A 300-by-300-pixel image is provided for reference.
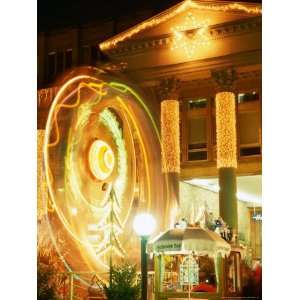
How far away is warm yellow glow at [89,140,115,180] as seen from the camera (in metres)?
8.09

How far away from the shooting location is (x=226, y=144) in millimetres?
6996

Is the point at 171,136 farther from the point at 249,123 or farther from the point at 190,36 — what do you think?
the point at 190,36

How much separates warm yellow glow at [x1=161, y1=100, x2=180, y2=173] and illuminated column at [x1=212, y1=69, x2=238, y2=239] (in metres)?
0.49

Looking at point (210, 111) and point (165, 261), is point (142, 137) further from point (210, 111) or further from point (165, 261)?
point (165, 261)

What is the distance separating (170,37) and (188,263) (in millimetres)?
2432

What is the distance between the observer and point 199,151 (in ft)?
23.7

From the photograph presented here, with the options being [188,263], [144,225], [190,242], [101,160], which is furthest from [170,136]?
[144,225]

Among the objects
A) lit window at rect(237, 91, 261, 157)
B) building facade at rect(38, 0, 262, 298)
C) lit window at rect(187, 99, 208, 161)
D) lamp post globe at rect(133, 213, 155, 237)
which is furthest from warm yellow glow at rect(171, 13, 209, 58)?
lamp post globe at rect(133, 213, 155, 237)

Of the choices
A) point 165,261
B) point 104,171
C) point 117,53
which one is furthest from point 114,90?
point 165,261

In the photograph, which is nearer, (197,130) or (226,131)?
(226,131)

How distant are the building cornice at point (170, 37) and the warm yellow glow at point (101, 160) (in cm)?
112

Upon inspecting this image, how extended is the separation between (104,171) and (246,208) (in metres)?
2.10
